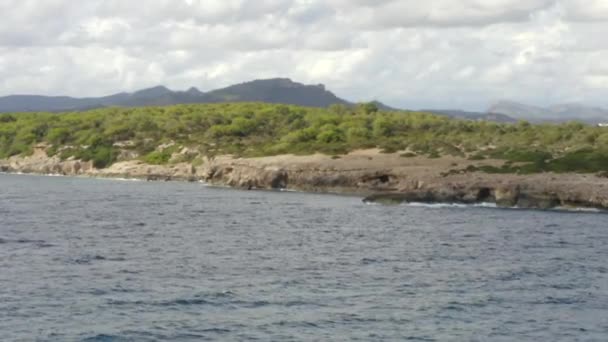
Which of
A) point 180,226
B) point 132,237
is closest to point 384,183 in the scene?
point 180,226

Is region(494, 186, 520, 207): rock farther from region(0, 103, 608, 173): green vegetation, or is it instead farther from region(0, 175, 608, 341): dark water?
region(0, 175, 608, 341): dark water

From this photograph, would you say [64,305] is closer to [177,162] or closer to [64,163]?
[177,162]

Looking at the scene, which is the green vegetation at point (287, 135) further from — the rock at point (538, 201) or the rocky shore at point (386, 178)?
the rock at point (538, 201)

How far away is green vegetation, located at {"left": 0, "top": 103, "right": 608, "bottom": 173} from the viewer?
111506 mm

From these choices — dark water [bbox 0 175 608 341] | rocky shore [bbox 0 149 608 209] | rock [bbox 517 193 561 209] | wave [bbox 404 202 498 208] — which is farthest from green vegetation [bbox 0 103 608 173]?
dark water [bbox 0 175 608 341]

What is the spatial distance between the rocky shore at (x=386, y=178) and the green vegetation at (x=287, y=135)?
334 centimetres

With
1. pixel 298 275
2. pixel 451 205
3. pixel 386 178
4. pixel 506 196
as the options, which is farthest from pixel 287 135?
pixel 298 275

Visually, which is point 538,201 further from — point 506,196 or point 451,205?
point 451,205

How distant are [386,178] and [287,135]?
42.4 meters

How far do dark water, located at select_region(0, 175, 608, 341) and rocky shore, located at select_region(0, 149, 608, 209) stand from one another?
29.2 feet

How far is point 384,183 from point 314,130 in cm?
4409

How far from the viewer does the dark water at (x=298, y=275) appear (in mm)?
33781

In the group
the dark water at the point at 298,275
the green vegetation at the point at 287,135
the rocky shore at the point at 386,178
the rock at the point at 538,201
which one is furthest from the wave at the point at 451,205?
the green vegetation at the point at 287,135

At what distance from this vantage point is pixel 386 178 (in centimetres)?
10162
